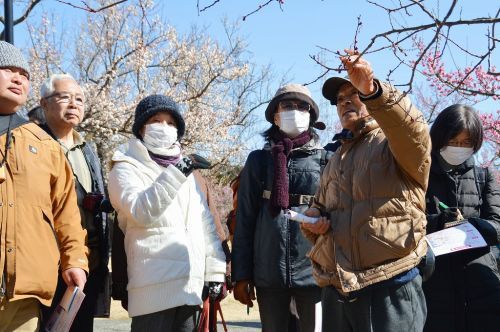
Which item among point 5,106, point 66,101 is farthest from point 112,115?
point 5,106

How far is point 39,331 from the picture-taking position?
3332 millimetres

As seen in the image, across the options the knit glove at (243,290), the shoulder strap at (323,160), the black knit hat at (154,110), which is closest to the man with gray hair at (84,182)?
the black knit hat at (154,110)

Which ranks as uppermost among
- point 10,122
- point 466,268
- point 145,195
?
point 10,122

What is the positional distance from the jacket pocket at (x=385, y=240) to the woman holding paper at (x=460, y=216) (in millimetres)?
1061

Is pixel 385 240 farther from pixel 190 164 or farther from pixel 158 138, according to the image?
pixel 158 138

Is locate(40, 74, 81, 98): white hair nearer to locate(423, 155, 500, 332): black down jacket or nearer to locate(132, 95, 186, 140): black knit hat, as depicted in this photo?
locate(132, 95, 186, 140): black knit hat

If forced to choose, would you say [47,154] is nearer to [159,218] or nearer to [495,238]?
[159,218]

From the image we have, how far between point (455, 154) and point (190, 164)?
174cm

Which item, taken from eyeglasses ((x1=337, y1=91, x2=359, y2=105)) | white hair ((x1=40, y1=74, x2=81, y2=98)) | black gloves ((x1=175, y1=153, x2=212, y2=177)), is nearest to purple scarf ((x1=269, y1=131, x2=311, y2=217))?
black gloves ((x1=175, y1=153, x2=212, y2=177))

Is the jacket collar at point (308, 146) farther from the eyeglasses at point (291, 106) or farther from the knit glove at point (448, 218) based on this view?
the knit glove at point (448, 218)

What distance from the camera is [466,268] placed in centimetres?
407

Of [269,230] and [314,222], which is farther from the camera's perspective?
[269,230]

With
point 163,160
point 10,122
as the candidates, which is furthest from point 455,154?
point 10,122

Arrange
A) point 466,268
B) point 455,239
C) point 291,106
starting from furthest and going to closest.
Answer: point 291,106
point 466,268
point 455,239
